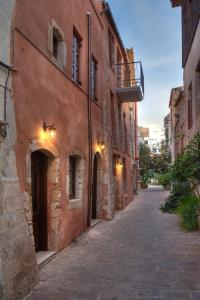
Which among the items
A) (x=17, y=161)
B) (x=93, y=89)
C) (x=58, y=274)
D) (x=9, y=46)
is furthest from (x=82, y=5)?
(x=58, y=274)

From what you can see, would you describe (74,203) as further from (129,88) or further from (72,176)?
(129,88)

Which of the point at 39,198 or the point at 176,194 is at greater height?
the point at 39,198

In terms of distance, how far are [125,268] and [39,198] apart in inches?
87.7

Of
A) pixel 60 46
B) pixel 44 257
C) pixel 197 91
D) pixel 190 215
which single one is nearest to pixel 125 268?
pixel 44 257

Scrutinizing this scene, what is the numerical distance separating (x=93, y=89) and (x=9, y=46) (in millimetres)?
6611

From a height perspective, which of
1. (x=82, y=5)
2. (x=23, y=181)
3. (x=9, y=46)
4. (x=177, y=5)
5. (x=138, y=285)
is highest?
(x=177, y=5)

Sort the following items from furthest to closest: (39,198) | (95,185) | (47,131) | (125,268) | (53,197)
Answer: (95,185) → (53,197) → (39,198) → (47,131) → (125,268)

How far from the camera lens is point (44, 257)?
655 cm

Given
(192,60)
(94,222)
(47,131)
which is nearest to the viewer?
(47,131)

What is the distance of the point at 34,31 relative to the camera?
6340 mm

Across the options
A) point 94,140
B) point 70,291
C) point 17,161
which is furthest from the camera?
point 94,140

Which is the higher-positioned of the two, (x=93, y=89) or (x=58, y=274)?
(x=93, y=89)

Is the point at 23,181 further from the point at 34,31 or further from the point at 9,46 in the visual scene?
the point at 34,31

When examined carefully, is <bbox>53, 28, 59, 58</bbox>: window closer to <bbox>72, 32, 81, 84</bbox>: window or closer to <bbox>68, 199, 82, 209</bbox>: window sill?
<bbox>72, 32, 81, 84</bbox>: window
